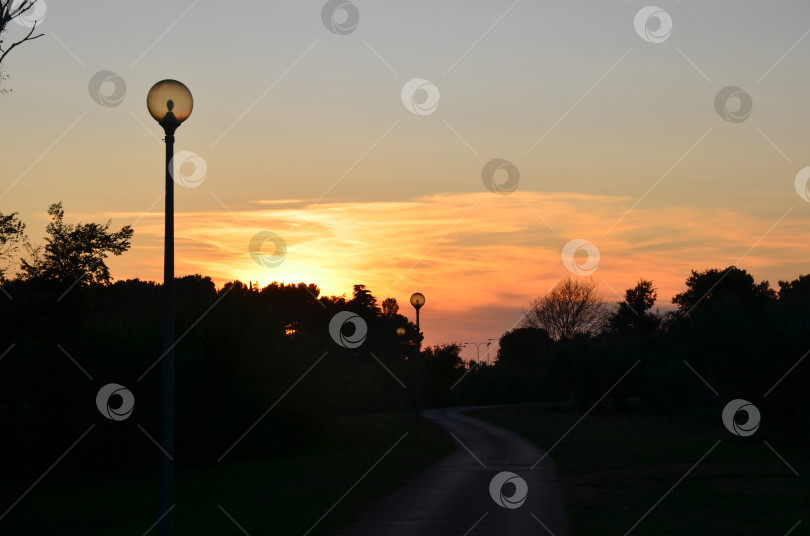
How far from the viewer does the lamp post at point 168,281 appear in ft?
29.9

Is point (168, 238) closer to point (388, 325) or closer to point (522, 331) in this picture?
point (522, 331)

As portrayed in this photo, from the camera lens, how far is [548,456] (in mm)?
28578

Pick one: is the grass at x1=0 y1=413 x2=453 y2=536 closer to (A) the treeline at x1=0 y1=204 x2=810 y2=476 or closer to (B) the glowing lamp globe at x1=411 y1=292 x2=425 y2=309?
(A) the treeline at x1=0 y1=204 x2=810 y2=476

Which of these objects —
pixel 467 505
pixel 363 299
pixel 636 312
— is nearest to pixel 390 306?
pixel 363 299

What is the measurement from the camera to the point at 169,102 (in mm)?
9578

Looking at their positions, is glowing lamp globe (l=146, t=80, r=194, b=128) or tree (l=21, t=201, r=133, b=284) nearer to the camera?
glowing lamp globe (l=146, t=80, r=194, b=128)

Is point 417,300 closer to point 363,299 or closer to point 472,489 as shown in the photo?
point 472,489

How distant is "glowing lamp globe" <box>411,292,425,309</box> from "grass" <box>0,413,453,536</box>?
568 cm

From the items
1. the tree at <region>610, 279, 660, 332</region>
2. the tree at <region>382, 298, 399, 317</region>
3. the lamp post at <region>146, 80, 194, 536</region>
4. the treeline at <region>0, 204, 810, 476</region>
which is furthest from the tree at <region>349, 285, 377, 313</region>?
the lamp post at <region>146, 80, 194, 536</region>

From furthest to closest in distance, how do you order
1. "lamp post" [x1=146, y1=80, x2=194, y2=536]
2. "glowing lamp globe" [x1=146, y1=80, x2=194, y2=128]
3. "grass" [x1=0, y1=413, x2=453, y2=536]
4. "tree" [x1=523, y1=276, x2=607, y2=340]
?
"tree" [x1=523, y1=276, x2=607, y2=340] → "grass" [x1=0, y1=413, x2=453, y2=536] → "glowing lamp globe" [x1=146, y1=80, x2=194, y2=128] → "lamp post" [x1=146, y1=80, x2=194, y2=536]

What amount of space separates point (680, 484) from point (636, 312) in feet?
254

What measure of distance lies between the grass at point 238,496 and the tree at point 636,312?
5968 cm

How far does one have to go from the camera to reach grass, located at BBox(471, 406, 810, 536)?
558 inches

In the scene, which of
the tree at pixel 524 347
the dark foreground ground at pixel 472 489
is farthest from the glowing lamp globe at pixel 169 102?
the tree at pixel 524 347
